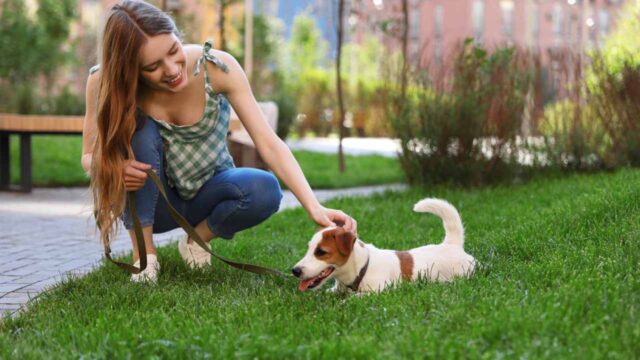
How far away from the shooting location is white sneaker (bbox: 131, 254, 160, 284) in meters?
3.95

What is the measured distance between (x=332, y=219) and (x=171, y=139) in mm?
934

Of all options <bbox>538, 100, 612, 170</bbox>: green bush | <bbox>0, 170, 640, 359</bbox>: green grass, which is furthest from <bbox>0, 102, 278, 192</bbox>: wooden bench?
<bbox>0, 170, 640, 359</bbox>: green grass

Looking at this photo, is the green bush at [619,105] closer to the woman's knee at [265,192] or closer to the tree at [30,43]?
the woman's knee at [265,192]

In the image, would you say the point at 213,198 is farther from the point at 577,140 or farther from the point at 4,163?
the point at 4,163

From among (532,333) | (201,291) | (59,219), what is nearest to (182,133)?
(201,291)

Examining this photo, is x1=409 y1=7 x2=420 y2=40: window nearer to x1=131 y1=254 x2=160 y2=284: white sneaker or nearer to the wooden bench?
the wooden bench

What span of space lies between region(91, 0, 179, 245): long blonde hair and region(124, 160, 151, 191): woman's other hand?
0.08 feet

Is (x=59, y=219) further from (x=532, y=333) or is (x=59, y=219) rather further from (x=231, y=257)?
(x=532, y=333)

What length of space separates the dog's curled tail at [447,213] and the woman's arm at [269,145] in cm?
37

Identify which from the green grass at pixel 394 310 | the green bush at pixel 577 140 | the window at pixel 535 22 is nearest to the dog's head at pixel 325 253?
the green grass at pixel 394 310

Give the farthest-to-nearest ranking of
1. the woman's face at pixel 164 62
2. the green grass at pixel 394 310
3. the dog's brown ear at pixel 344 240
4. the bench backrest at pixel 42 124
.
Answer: the bench backrest at pixel 42 124 < the woman's face at pixel 164 62 < the dog's brown ear at pixel 344 240 < the green grass at pixel 394 310

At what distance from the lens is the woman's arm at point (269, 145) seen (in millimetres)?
3668

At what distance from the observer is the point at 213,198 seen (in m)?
4.24

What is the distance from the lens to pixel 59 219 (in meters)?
7.07
